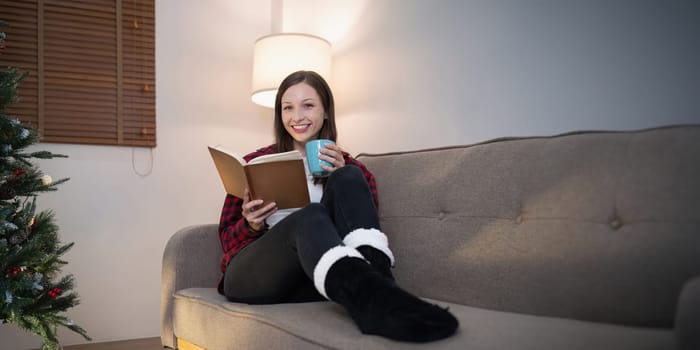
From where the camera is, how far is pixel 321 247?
114 centimetres

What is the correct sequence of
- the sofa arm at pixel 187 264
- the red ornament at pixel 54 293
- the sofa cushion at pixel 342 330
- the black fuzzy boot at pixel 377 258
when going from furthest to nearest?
the red ornament at pixel 54 293
the sofa arm at pixel 187 264
the black fuzzy boot at pixel 377 258
the sofa cushion at pixel 342 330

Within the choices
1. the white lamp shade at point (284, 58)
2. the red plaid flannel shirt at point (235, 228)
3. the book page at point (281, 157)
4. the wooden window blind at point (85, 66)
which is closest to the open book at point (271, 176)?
the book page at point (281, 157)

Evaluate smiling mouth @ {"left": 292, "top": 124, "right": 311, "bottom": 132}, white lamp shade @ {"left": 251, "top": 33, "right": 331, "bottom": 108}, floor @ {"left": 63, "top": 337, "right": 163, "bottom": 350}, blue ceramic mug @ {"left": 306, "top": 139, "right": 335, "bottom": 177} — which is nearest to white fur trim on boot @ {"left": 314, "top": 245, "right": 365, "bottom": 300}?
blue ceramic mug @ {"left": 306, "top": 139, "right": 335, "bottom": 177}

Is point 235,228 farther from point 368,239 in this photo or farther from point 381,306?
point 381,306

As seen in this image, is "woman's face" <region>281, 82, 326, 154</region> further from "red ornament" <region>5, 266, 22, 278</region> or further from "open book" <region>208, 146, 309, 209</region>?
"red ornament" <region>5, 266, 22, 278</region>

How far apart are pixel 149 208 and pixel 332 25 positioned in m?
1.29

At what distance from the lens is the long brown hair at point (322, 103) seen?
1839 mm

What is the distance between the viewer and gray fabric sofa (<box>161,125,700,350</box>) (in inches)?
38.3

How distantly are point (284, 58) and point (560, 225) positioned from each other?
159 cm

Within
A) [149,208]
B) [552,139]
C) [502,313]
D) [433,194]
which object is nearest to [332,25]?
[149,208]

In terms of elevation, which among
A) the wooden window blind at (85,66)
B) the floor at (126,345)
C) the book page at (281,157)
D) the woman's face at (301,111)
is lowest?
the floor at (126,345)

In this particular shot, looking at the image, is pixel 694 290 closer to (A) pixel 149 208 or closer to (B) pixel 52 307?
(B) pixel 52 307

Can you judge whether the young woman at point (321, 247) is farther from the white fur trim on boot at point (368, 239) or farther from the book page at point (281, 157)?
the book page at point (281, 157)

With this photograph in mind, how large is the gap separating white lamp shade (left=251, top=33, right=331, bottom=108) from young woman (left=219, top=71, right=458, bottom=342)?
588 mm
